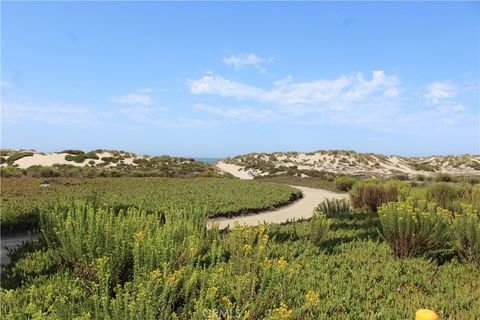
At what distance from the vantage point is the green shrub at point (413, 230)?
6381 mm

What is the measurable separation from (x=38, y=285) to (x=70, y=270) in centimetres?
43

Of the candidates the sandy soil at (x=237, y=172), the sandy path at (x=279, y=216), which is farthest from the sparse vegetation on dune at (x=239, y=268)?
the sandy soil at (x=237, y=172)

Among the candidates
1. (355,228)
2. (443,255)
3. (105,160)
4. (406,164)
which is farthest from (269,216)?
(406,164)

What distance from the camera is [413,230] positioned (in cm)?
636

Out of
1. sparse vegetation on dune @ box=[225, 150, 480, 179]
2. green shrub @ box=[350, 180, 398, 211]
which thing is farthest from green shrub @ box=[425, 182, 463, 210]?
sparse vegetation on dune @ box=[225, 150, 480, 179]

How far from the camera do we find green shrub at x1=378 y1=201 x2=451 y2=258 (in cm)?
638

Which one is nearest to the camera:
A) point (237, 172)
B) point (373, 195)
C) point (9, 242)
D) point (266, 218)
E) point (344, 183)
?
point (9, 242)

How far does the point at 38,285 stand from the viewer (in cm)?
502

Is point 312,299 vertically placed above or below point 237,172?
above

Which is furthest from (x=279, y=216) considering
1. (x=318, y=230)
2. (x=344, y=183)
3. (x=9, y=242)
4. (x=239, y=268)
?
(x=344, y=183)

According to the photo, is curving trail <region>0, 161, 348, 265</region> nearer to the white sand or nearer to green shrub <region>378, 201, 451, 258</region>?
green shrub <region>378, 201, 451, 258</region>

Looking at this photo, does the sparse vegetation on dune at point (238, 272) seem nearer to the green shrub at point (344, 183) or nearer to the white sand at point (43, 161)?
the green shrub at point (344, 183)

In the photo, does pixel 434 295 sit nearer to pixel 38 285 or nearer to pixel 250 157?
pixel 38 285

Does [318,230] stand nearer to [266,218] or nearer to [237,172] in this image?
[266,218]
